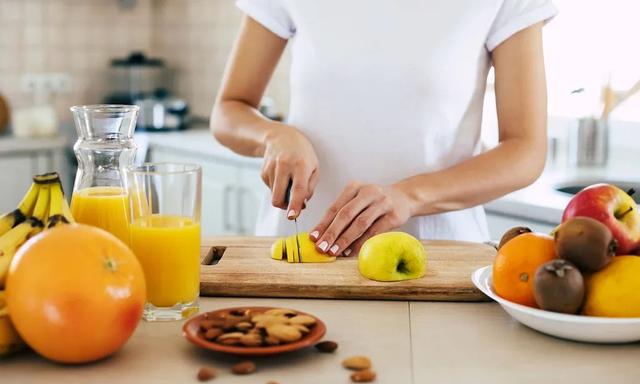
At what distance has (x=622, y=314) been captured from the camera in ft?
3.47

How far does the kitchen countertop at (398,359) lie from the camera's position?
3.17ft

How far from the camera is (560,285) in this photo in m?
1.04

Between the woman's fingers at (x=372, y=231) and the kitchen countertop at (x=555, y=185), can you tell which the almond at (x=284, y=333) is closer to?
the woman's fingers at (x=372, y=231)

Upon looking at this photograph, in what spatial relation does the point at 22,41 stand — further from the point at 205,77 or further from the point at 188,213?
the point at 188,213

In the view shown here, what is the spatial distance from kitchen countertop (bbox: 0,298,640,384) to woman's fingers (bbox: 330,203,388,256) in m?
0.26

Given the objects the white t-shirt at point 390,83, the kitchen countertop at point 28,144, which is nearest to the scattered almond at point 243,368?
the white t-shirt at point 390,83

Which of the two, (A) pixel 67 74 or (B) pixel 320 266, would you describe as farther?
(A) pixel 67 74

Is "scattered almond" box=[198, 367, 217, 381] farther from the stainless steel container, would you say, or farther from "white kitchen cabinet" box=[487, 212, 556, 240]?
the stainless steel container

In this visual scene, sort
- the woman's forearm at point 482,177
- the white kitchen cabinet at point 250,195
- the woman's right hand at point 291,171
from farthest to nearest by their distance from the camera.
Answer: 1. the white kitchen cabinet at point 250,195
2. the woman's forearm at point 482,177
3. the woman's right hand at point 291,171

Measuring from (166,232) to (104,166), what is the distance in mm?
165

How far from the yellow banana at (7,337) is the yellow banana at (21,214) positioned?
0.44ft

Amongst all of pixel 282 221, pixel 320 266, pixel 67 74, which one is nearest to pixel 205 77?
pixel 67 74

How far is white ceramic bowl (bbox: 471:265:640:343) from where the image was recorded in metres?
1.04

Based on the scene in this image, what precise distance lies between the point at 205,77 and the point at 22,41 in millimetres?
774
